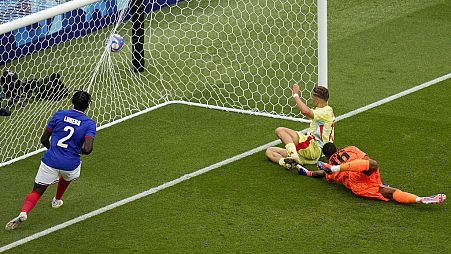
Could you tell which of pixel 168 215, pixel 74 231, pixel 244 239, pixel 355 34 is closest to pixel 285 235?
pixel 244 239

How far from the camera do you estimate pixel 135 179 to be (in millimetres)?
11352

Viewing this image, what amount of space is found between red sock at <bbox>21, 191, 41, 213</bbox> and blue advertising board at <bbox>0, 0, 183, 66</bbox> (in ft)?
8.77

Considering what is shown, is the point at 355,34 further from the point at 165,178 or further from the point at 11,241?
the point at 11,241

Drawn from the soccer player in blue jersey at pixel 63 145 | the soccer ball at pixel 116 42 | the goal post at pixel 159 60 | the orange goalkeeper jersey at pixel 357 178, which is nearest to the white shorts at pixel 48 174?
the soccer player in blue jersey at pixel 63 145

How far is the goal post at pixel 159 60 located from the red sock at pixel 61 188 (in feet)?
5.33

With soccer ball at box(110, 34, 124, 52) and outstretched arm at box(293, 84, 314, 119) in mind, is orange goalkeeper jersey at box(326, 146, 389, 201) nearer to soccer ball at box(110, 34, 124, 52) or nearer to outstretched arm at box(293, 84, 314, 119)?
outstretched arm at box(293, 84, 314, 119)

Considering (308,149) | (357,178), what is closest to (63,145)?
(308,149)

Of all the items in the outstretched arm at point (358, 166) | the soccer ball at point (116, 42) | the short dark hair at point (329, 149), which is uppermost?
the soccer ball at point (116, 42)

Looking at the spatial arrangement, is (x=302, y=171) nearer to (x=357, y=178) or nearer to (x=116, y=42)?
(x=357, y=178)

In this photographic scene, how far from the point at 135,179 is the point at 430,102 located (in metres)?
4.13

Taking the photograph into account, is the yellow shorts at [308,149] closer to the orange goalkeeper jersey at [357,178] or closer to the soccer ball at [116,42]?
the orange goalkeeper jersey at [357,178]

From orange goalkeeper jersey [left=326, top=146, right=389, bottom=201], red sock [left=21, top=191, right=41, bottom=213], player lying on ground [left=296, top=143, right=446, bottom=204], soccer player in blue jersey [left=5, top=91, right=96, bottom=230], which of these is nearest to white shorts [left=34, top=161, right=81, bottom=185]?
soccer player in blue jersey [left=5, top=91, right=96, bottom=230]

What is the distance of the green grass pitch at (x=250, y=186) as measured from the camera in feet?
32.3

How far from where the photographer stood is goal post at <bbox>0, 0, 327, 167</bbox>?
12859 millimetres
